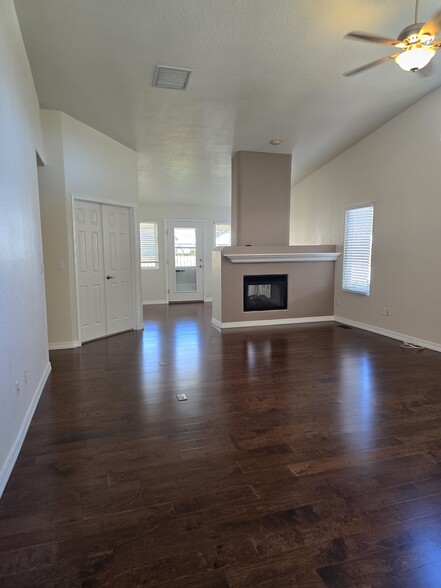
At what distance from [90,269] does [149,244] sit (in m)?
3.62

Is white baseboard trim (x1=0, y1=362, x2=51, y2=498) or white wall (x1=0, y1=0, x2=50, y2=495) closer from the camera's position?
white baseboard trim (x1=0, y1=362, x2=51, y2=498)

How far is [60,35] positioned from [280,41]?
2041 millimetres

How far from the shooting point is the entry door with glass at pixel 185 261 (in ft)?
28.7

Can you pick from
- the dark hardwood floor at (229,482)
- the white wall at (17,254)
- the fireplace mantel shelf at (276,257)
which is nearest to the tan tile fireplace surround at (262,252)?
the fireplace mantel shelf at (276,257)

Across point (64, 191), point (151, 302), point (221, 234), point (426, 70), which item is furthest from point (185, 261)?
point (426, 70)

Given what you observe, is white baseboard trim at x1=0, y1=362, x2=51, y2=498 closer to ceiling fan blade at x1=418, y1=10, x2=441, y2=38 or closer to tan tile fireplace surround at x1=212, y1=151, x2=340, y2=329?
tan tile fireplace surround at x1=212, y1=151, x2=340, y2=329

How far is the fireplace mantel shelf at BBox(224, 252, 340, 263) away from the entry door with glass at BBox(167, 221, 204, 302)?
3.27m

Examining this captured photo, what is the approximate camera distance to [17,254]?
8.21 ft

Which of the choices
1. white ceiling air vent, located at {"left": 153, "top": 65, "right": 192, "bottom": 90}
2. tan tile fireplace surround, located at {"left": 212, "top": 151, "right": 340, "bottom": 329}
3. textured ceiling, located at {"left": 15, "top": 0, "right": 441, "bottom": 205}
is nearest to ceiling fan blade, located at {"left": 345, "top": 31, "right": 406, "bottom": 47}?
textured ceiling, located at {"left": 15, "top": 0, "right": 441, "bottom": 205}

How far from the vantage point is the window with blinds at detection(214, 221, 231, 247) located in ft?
29.7

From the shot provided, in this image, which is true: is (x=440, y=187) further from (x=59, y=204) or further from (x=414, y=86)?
(x=59, y=204)

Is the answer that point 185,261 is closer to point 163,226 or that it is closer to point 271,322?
point 163,226

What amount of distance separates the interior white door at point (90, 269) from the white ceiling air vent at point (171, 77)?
198 cm

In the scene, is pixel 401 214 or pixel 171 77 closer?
pixel 171 77
